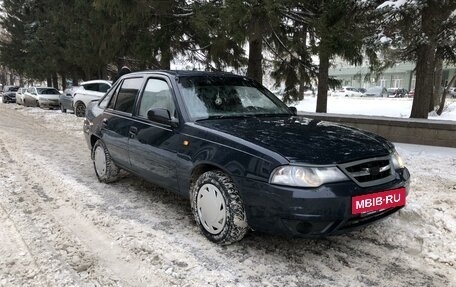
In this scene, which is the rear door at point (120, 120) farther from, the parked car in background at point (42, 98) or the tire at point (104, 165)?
the parked car in background at point (42, 98)

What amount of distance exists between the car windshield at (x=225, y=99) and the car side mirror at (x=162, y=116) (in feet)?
0.70

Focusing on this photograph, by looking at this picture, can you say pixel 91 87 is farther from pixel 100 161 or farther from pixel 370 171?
pixel 370 171

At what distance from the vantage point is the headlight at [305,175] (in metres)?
3.23

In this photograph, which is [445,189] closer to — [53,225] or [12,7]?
[53,225]

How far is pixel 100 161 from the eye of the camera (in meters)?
6.04

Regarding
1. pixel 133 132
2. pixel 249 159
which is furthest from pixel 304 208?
pixel 133 132

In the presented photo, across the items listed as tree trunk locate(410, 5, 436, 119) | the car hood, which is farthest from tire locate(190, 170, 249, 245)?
tree trunk locate(410, 5, 436, 119)

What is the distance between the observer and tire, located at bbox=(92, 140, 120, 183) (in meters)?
5.80

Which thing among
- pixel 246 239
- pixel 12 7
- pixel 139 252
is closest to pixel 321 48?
pixel 246 239

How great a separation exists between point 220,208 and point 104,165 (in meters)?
2.76

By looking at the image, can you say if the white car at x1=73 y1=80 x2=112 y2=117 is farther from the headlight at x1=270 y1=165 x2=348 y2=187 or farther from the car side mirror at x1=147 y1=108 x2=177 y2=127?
the headlight at x1=270 y1=165 x2=348 y2=187

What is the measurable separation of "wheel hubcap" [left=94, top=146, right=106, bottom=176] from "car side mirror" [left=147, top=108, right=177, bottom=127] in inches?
73.5

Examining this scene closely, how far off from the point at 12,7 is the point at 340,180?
1411 inches

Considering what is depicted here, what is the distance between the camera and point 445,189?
18.4ft
